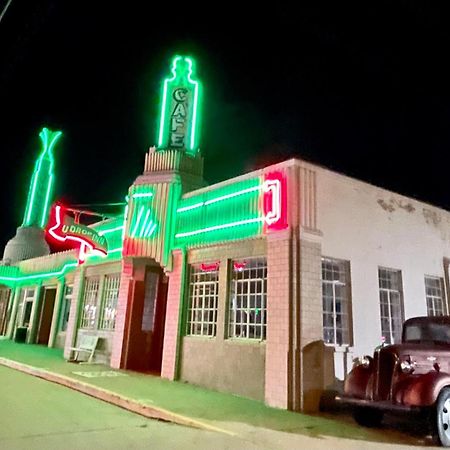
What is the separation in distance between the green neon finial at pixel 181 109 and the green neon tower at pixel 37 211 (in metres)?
19.5

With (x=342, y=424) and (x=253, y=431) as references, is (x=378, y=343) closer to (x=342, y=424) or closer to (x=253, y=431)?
(x=342, y=424)

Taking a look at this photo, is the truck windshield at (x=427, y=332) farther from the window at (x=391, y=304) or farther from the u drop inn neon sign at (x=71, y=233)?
the u drop inn neon sign at (x=71, y=233)

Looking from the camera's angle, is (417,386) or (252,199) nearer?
(417,386)

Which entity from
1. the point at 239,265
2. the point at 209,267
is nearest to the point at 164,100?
the point at 209,267

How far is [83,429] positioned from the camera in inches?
261

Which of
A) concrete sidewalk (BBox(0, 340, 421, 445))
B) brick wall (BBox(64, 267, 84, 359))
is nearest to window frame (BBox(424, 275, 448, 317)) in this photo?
concrete sidewalk (BBox(0, 340, 421, 445))

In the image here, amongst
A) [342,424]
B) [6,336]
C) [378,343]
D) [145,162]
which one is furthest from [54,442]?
[6,336]

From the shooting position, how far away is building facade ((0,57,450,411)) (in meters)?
9.52

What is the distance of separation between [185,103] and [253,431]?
11849 mm

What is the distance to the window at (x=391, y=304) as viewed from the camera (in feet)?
36.6

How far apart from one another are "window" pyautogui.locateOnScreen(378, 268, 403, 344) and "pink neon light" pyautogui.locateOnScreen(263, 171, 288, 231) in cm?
350

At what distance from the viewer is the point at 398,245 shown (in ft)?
38.5

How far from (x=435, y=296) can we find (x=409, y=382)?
6603 millimetres

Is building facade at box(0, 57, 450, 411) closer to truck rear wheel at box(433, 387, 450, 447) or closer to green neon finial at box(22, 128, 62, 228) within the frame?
truck rear wheel at box(433, 387, 450, 447)
